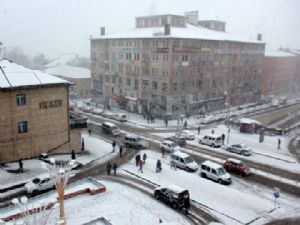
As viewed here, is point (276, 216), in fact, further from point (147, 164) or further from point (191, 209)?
point (147, 164)

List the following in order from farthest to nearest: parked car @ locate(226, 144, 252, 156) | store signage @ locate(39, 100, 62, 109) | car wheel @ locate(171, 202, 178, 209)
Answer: parked car @ locate(226, 144, 252, 156), store signage @ locate(39, 100, 62, 109), car wheel @ locate(171, 202, 178, 209)

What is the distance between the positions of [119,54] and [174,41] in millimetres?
15785

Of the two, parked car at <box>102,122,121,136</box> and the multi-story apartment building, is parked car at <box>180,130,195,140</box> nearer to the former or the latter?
parked car at <box>102,122,121,136</box>

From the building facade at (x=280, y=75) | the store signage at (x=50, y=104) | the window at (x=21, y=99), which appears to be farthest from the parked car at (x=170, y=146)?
the building facade at (x=280, y=75)

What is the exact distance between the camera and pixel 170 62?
58.0m

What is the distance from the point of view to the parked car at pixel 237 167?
32.5 metres

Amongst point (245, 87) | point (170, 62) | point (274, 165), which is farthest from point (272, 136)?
point (245, 87)

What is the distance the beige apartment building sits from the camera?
109ft

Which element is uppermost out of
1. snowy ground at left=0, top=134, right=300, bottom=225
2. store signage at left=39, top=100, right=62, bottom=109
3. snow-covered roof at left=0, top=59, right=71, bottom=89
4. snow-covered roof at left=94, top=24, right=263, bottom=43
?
snow-covered roof at left=94, top=24, right=263, bottom=43

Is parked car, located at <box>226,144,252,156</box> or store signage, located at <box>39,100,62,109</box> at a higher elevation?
store signage, located at <box>39,100,62,109</box>

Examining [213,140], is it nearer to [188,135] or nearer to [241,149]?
[241,149]

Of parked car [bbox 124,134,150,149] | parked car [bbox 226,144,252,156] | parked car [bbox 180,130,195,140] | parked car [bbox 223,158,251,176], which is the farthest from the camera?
parked car [bbox 180,130,195,140]

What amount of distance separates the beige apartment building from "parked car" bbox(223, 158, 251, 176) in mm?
18093

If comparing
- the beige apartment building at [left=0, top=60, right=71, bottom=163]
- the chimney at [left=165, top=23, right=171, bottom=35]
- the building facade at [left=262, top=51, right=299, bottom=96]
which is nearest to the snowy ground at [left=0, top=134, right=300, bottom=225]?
the beige apartment building at [left=0, top=60, right=71, bottom=163]
